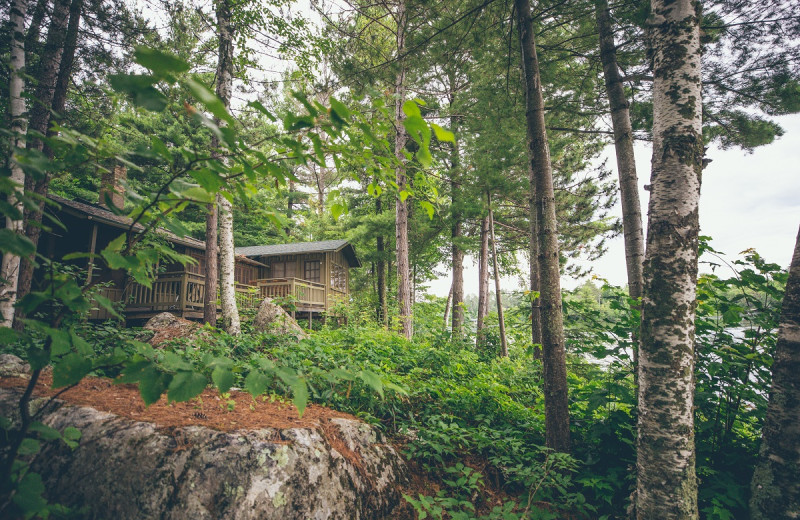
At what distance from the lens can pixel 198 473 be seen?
233 centimetres

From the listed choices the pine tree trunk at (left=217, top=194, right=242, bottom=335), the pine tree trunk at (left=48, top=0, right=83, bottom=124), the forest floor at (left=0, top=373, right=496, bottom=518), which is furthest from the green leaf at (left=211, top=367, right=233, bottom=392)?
the pine tree trunk at (left=48, top=0, right=83, bottom=124)

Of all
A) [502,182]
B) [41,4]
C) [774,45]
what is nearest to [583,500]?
[774,45]

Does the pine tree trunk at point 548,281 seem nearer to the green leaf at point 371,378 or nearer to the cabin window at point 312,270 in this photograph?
the green leaf at point 371,378

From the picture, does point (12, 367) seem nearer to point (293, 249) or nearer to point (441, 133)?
point (441, 133)

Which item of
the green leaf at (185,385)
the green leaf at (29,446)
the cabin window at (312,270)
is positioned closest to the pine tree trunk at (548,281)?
the green leaf at (185,385)

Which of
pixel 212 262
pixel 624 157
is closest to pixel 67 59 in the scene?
pixel 212 262

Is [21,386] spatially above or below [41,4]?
below

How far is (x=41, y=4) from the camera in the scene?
652 cm

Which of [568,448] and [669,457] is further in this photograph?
[568,448]

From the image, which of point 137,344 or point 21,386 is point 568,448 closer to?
point 137,344

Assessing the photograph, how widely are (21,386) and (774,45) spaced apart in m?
10.5

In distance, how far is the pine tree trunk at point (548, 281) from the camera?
341 centimetres

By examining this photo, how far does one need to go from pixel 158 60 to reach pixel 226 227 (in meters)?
7.81

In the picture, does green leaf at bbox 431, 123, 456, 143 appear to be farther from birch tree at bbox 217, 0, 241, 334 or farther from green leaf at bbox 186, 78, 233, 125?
birch tree at bbox 217, 0, 241, 334
